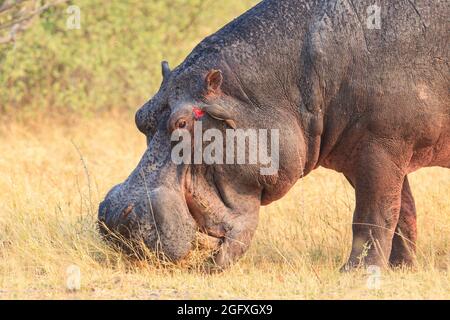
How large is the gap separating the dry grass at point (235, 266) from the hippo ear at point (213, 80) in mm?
1145

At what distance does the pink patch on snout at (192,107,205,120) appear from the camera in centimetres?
632

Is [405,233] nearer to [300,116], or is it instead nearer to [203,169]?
[300,116]

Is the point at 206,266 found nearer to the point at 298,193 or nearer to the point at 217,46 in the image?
the point at 217,46

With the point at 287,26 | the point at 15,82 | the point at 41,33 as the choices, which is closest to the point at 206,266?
the point at 287,26

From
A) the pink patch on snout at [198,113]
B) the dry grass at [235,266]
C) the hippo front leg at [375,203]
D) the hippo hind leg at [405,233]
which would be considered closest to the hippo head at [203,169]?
the pink patch on snout at [198,113]

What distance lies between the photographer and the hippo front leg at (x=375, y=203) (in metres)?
6.37

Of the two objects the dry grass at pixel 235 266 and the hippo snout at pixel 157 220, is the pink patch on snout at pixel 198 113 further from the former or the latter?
the dry grass at pixel 235 266

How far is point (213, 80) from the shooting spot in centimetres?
634

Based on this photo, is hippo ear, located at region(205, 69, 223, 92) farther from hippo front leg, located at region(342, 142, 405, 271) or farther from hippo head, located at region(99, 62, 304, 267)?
hippo front leg, located at region(342, 142, 405, 271)

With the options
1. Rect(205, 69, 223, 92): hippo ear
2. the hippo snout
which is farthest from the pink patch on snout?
the hippo snout

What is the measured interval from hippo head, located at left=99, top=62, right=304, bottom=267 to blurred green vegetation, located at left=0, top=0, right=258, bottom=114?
6.76 meters

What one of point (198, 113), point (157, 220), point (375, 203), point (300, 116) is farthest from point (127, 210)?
point (375, 203)

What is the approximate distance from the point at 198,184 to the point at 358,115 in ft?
3.52
